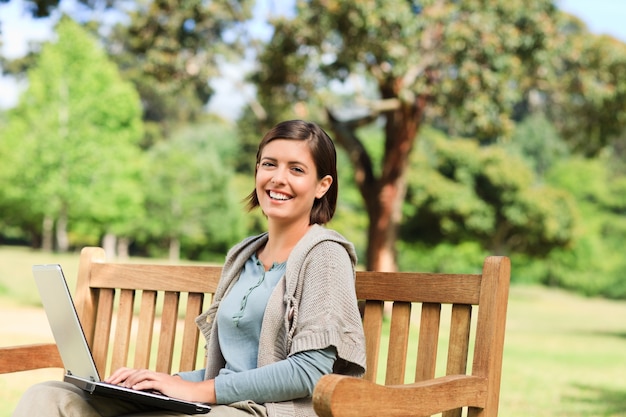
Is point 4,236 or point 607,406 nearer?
point 607,406

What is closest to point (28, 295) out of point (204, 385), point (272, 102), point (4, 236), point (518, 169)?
point (272, 102)

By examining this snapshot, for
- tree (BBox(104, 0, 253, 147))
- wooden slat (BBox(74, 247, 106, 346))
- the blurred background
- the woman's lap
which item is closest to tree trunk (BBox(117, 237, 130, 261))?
the blurred background

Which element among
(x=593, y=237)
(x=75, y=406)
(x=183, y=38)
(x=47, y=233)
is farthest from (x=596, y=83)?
(x=47, y=233)

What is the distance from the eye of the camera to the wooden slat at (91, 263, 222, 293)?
3.07m

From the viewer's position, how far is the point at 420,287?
8.48ft

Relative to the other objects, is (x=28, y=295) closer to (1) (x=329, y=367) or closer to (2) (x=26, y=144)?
(2) (x=26, y=144)

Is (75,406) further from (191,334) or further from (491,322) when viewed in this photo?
(491,322)

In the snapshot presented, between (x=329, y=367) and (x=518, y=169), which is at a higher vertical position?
(x=518, y=169)

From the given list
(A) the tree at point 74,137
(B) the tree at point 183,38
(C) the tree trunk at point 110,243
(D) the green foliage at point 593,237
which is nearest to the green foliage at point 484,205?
(D) the green foliage at point 593,237

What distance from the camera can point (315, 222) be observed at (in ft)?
8.95

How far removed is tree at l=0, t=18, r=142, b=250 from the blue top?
2884 cm

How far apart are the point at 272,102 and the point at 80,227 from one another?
831 inches

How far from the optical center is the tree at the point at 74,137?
30.4 metres

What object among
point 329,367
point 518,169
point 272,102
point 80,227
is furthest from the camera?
point 80,227
